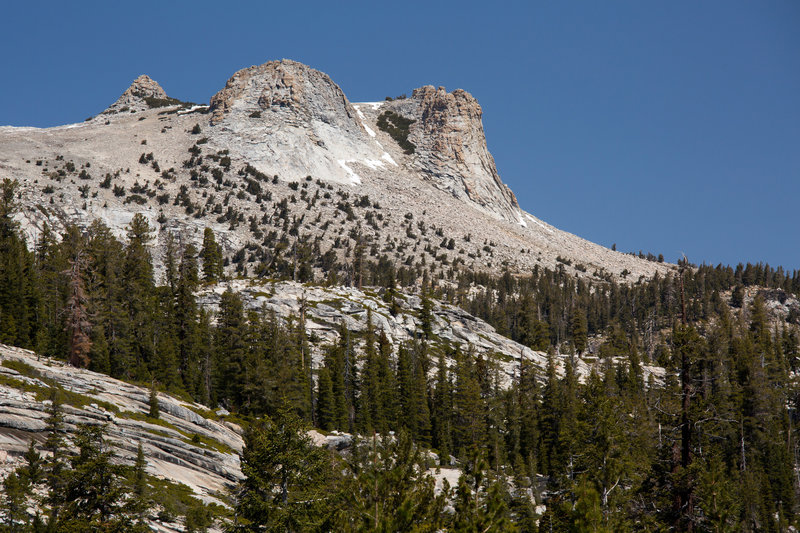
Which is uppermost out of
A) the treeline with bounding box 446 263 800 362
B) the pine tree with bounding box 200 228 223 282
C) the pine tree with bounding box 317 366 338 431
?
the treeline with bounding box 446 263 800 362

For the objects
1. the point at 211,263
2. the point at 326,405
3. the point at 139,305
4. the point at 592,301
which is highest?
the point at 592,301

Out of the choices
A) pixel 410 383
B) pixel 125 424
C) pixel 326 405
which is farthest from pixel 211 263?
pixel 125 424

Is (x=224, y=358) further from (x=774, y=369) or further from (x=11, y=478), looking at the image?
(x=774, y=369)

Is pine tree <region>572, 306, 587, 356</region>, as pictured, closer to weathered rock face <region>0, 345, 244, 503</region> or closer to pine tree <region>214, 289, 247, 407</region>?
pine tree <region>214, 289, 247, 407</region>

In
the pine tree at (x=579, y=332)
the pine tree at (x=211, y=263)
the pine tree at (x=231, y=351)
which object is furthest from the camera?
the pine tree at (x=579, y=332)

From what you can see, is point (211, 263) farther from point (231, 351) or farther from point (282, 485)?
point (282, 485)

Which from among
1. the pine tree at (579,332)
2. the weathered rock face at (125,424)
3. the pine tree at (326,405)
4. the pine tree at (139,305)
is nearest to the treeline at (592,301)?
the pine tree at (579,332)

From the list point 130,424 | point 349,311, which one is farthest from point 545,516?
point 349,311

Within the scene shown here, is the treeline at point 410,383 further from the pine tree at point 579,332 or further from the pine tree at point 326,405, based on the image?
the pine tree at point 579,332

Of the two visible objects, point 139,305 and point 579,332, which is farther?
point 579,332

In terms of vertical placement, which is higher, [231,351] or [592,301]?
[592,301]

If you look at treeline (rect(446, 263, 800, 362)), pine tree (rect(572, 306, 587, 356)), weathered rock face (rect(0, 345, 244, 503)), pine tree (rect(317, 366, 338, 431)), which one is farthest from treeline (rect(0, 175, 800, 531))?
treeline (rect(446, 263, 800, 362))

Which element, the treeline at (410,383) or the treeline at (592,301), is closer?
the treeline at (410,383)

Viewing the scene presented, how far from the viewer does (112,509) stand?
27.3 meters
